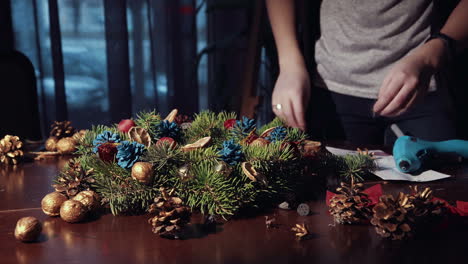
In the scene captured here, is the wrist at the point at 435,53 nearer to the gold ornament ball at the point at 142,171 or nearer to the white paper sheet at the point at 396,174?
the white paper sheet at the point at 396,174

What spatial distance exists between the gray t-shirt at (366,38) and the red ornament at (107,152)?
85 cm

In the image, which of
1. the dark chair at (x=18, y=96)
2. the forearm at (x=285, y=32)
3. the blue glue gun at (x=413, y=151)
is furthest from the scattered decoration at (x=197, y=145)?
the dark chair at (x=18, y=96)

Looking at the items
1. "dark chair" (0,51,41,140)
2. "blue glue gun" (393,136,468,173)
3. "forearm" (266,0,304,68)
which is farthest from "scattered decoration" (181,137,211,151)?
"dark chair" (0,51,41,140)

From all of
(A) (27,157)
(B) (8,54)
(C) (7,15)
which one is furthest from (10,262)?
(C) (7,15)

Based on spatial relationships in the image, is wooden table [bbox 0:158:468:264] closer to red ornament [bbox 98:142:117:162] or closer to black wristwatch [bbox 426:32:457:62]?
red ornament [bbox 98:142:117:162]

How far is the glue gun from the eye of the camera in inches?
30.4

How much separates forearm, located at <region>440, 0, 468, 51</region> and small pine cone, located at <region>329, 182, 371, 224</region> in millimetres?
756

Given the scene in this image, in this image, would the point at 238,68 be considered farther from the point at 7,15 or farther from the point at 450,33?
the point at 450,33

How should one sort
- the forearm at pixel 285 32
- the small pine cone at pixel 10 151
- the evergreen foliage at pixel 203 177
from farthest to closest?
1. the forearm at pixel 285 32
2. the small pine cone at pixel 10 151
3. the evergreen foliage at pixel 203 177

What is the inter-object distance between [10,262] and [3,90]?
3.96ft

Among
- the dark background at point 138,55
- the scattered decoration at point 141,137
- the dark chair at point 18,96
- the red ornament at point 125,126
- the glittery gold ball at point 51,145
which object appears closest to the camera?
the scattered decoration at point 141,137

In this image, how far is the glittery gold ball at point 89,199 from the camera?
55 cm

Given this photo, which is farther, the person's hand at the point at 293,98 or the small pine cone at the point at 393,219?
the person's hand at the point at 293,98

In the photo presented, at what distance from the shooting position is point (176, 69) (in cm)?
217
